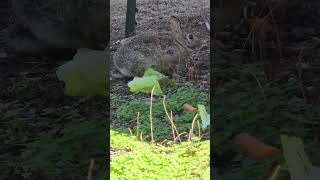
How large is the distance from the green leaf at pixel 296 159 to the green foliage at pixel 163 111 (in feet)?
6.40

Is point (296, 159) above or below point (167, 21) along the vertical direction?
above

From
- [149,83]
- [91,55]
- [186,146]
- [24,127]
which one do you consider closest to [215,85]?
[186,146]

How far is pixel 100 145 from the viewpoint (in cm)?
204

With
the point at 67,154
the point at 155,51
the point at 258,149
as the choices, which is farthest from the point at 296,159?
the point at 155,51

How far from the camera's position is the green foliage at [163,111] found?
2273 mm

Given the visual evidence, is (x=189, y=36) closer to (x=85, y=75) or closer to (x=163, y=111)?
(x=163, y=111)

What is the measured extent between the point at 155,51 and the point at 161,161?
0.72 meters

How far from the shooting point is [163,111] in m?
2.35

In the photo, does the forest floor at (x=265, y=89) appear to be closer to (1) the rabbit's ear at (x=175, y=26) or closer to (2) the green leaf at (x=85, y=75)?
(1) the rabbit's ear at (x=175, y=26)

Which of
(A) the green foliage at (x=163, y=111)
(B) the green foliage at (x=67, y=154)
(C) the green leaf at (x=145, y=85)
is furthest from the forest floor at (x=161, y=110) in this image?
(C) the green leaf at (x=145, y=85)

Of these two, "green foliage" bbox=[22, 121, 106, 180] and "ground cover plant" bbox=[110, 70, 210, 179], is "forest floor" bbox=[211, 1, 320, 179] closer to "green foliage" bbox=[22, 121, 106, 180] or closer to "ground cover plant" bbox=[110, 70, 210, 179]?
"ground cover plant" bbox=[110, 70, 210, 179]

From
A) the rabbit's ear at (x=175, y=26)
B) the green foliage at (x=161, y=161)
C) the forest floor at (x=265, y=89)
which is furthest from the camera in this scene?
the rabbit's ear at (x=175, y=26)

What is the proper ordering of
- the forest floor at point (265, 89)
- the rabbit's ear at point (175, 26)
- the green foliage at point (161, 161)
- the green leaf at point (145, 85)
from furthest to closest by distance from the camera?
the rabbit's ear at point (175, 26) < the green foliage at point (161, 161) < the forest floor at point (265, 89) < the green leaf at point (145, 85)

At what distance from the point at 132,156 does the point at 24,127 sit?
1.80ft
